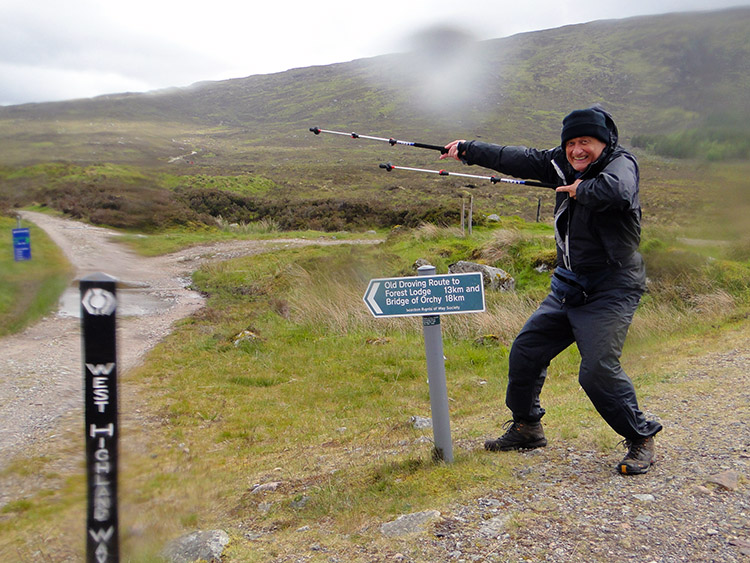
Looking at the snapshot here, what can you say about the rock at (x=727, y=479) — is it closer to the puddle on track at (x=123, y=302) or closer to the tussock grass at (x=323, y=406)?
the tussock grass at (x=323, y=406)

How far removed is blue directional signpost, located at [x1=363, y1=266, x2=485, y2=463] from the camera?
12.2 ft

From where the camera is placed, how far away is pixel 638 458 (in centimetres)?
374

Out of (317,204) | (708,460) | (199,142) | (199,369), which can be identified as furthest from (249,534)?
(317,204)

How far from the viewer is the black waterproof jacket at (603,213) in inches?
130

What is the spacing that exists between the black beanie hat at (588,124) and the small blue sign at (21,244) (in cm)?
290

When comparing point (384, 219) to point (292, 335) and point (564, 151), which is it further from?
point (564, 151)

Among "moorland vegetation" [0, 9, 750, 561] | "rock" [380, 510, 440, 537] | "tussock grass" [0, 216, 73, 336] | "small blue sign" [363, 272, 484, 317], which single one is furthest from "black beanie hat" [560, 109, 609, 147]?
"tussock grass" [0, 216, 73, 336]

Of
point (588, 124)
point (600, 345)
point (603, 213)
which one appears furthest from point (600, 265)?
point (588, 124)

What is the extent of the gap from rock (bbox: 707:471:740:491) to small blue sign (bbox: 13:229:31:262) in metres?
3.71

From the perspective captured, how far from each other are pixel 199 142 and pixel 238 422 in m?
3.98

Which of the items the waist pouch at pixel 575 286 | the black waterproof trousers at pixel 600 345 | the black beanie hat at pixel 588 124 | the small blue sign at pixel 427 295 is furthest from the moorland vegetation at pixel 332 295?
the black beanie hat at pixel 588 124

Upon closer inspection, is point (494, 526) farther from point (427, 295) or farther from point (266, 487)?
point (266, 487)

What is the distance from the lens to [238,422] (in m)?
6.47

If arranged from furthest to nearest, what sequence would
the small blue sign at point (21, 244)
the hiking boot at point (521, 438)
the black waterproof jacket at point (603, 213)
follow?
the hiking boot at point (521, 438) < the black waterproof jacket at point (603, 213) < the small blue sign at point (21, 244)
